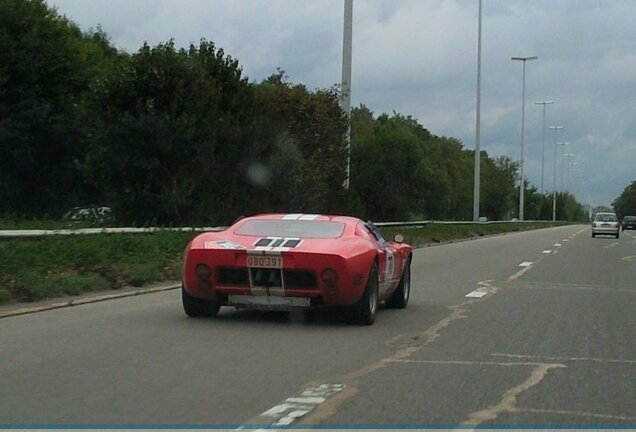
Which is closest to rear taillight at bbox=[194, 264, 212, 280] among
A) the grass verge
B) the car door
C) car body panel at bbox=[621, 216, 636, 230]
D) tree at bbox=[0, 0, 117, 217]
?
the car door

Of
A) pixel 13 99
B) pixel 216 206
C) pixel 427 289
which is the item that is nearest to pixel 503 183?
pixel 13 99

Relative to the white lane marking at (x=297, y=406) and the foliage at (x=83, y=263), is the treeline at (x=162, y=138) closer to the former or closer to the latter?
the foliage at (x=83, y=263)

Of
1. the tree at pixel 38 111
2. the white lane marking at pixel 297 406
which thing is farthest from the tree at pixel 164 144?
the white lane marking at pixel 297 406

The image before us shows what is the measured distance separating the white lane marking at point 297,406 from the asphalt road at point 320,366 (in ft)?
0.07

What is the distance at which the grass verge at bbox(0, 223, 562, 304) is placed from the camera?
13.3 m

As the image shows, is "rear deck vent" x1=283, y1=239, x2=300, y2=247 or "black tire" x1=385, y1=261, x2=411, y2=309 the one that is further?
"black tire" x1=385, y1=261, x2=411, y2=309

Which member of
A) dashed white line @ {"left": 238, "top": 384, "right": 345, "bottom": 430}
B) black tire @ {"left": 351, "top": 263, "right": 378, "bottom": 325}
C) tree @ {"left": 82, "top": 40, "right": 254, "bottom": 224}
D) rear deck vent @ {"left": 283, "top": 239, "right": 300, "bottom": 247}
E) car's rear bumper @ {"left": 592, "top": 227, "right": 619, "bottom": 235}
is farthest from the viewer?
car's rear bumper @ {"left": 592, "top": 227, "right": 619, "bottom": 235}

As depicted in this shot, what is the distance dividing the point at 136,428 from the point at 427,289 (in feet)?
36.1

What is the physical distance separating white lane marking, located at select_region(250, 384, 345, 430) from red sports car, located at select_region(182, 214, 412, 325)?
2.92 m

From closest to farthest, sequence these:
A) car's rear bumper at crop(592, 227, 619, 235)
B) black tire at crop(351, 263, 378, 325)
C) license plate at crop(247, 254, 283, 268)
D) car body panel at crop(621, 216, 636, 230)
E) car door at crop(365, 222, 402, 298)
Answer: license plate at crop(247, 254, 283, 268) < black tire at crop(351, 263, 378, 325) < car door at crop(365, 222, 402, 298) < car's rear bumper at crop(592, 227, 619, 235) < car body panel at crop(621, 216, 636, 230)

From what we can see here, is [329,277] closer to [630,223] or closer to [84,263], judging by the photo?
[84,263]

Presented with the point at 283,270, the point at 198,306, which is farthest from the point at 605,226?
the point at 283,270

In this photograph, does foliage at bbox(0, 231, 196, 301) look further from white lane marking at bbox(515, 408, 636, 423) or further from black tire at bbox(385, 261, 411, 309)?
white lane marking at bbox(515, 408, 636, 423)

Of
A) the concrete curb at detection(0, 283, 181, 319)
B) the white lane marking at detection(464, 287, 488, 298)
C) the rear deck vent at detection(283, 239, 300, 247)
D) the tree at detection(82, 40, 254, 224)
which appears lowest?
the white lane marking at detection(464, 287, 488, 298)
